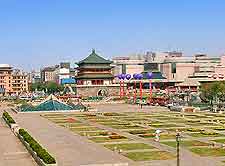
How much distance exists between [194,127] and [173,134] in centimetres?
746

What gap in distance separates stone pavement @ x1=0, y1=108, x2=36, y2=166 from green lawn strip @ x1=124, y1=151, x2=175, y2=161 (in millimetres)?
7263

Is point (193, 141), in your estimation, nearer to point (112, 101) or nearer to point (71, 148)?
point (71, 148)

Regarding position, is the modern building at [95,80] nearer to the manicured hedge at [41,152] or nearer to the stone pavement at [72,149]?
the stone pavement at [72,149]

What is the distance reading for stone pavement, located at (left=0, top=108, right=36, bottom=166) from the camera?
34.2 m

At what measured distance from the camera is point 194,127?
55969 mm

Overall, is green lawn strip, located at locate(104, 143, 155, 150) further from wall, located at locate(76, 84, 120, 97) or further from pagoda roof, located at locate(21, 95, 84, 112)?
wall, located at locate(76, 84, 120, 97)

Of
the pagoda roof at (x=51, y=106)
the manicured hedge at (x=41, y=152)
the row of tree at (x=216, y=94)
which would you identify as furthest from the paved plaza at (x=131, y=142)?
the row of tree at (x=216, y=94)

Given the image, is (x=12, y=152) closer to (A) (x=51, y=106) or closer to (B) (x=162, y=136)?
(B) (x=162, y=136)

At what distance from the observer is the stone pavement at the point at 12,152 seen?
112 ft

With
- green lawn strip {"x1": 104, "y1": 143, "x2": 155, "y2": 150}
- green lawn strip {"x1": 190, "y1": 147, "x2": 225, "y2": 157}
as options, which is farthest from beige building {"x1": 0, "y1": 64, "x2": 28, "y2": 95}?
green lawn strip {"x1": 190, "y1": 147, "x2": 225, "y2": 157}

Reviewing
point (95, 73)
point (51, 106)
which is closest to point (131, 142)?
point (51, 106)

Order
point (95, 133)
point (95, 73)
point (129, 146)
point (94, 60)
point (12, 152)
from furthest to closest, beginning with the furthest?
point (94, 60)
point (95, 73)
point (95, 133)
point (129, 146)
point (12, 152)

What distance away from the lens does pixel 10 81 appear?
611ft

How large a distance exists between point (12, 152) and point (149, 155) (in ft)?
35.8
